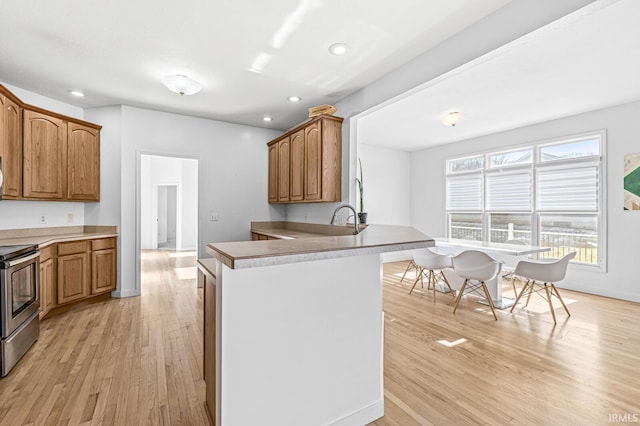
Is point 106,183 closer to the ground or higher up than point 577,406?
higher up

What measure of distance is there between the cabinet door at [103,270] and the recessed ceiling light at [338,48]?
3.85 meters

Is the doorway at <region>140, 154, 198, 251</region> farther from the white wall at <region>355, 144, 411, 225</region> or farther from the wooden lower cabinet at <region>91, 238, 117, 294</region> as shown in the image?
the white wall at <region>355, 144, 411, 225</region>

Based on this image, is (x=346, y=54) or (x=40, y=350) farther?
(x=346, y=54)

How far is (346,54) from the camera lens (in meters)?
2.72

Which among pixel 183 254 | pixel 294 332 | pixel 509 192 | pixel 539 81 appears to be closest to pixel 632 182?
pixel 509 192

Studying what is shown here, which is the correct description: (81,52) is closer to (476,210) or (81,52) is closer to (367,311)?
(367,311)

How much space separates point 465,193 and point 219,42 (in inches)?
217

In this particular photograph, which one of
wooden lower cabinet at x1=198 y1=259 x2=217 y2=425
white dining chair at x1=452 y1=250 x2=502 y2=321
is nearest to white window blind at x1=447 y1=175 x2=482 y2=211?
white dining chair at x1=452 y1=250 x2=502 y2=321

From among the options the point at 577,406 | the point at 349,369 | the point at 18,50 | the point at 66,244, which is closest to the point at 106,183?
the point at 66,244

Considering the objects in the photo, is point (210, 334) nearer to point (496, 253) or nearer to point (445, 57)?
point (445, 57)

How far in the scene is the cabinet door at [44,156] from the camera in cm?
333

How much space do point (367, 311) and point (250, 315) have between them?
693mm

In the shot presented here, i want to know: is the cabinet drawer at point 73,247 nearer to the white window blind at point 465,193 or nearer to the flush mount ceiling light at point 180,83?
the flush mount ceiling light at point 180,83

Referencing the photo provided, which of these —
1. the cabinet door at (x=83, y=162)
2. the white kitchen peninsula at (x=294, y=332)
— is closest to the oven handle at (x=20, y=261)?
the cabinet door at (x=83, y=162)
